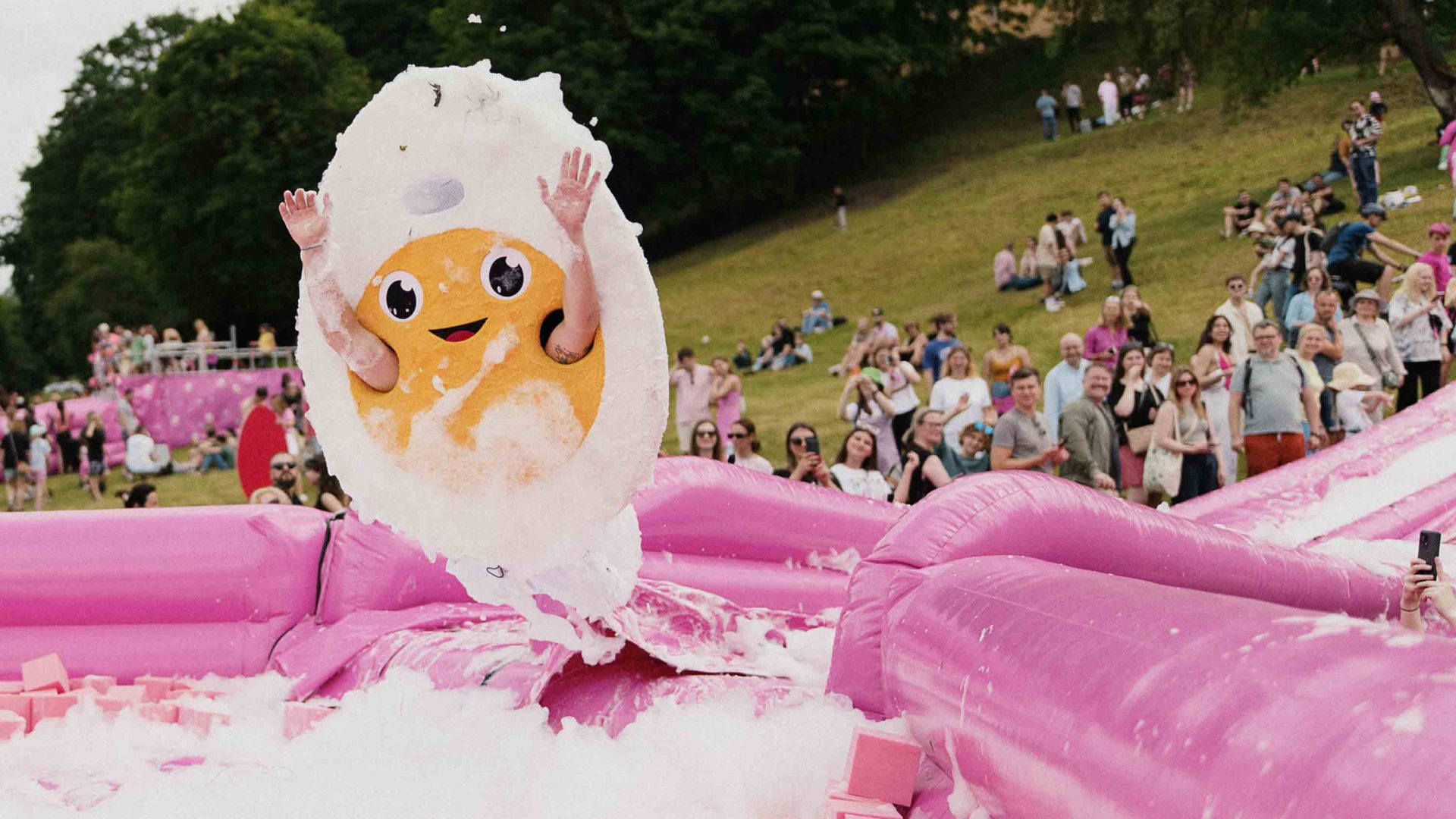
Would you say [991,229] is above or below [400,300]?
below

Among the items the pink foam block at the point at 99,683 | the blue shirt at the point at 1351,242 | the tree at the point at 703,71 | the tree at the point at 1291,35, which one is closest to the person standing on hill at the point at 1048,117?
the tree at the point at 703,71

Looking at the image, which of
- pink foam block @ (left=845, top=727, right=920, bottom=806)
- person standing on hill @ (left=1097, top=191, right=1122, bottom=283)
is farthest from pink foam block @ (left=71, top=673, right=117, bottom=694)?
person standing on hill @ (left=1097, top=191, right=1122, bottom=283)

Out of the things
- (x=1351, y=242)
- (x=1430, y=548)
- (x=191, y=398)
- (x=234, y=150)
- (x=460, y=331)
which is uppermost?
(x=234, y=150)

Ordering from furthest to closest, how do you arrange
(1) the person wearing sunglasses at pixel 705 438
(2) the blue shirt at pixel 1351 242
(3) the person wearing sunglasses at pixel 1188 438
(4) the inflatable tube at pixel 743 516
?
1. (2) the blue shirt at pixel 1351 242
2. (3) the person wearing sunglasses at pixel 1188 438
3. (1) the person wearing sunglasses at pixel 705 438
4. (4) the inflatable tube at pixel 743 516

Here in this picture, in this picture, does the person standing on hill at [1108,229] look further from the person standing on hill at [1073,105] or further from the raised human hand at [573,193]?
the raised human hand at [573,193]

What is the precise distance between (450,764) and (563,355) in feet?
2.77

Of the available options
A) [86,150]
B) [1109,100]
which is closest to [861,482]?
[1109,100]

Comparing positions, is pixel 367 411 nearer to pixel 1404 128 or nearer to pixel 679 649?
pixel 679 649

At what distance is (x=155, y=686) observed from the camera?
392 centimetres

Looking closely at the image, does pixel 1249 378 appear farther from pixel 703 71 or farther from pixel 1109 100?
pixel 703 71

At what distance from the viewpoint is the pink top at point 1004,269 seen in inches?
672

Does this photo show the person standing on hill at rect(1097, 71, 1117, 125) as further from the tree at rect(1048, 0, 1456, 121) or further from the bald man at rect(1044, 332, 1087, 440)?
the bald man at rect(1044, 332, 1087, 440)

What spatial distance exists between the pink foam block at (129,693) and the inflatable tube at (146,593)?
332 mm

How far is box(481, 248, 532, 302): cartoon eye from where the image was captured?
307 centimetres
